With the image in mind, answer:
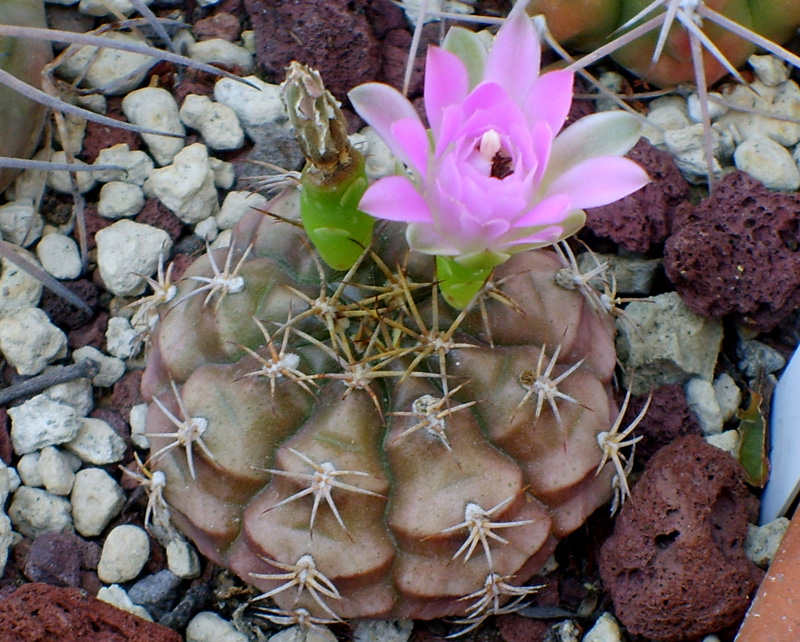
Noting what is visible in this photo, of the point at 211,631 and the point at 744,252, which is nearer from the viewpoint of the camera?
the point at 211,631

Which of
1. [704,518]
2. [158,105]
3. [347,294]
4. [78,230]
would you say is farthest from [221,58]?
[704,518]

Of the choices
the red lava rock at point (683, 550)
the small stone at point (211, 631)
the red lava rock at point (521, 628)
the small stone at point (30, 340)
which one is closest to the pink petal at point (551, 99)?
the red lava rock at point (683, 550)

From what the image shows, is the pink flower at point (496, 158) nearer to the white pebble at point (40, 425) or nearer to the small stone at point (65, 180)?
the white pebble at point (40, 425)

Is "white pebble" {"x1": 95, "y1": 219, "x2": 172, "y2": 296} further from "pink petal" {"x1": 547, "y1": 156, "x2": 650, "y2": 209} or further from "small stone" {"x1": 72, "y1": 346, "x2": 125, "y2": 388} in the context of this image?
"pink petal" {"x1": 547, "y1": 156, "x2": 650, "y2": 209}

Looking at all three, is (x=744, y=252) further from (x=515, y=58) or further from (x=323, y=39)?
(x=323, y=39)

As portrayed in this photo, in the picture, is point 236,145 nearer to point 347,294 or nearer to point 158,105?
point 158,105

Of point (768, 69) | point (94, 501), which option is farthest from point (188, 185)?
point (768, 69)
